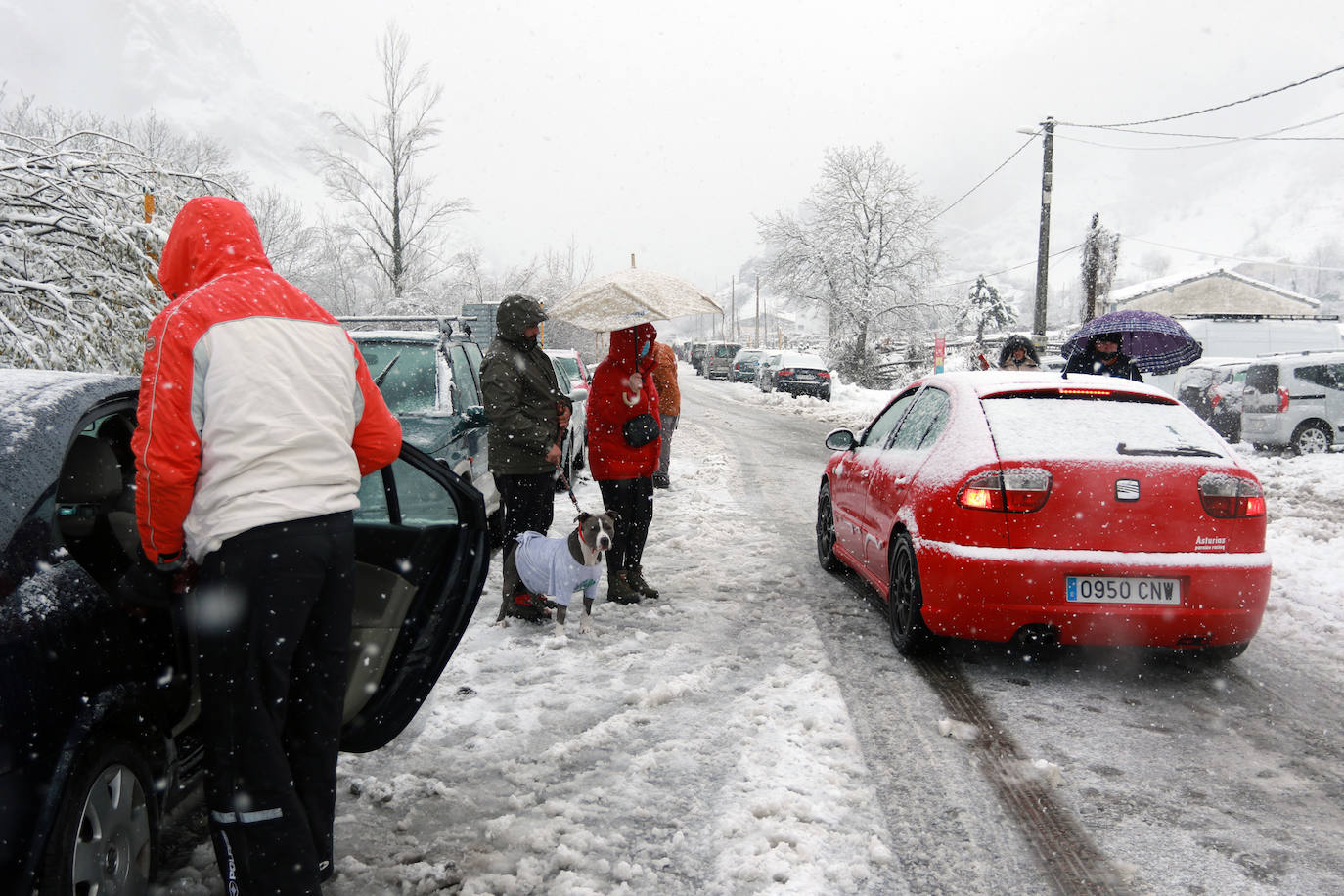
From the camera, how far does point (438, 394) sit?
6680mm

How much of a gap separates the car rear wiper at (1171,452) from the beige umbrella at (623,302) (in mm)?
2829

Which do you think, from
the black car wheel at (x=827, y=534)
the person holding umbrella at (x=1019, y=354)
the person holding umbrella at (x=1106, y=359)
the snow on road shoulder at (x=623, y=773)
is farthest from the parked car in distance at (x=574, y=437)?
the person holding umbrella at (x=1106, y=359)

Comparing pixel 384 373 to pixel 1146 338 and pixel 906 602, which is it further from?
pixel 1146 338

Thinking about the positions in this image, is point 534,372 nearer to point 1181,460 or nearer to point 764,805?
point 764,805

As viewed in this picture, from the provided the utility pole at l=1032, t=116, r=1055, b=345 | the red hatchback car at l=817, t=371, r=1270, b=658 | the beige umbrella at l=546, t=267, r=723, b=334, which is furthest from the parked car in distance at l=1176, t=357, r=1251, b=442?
the red hatchback car at l=817, t=371, r=1270, b=658

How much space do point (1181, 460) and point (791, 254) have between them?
41.7 metres

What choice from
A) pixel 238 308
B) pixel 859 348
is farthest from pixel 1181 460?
pixel 859 348

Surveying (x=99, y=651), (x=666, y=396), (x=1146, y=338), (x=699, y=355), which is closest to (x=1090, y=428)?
(x=1146, y=338)

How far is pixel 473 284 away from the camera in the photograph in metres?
43.1

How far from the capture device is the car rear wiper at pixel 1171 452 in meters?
4.02

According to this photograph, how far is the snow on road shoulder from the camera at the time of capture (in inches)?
103

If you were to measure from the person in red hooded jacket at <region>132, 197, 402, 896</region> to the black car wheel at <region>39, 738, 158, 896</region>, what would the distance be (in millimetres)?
217

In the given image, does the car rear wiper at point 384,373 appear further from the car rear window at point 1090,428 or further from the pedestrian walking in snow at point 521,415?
the car rear window at point 1090,428

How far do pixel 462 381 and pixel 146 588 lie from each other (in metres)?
4.86
